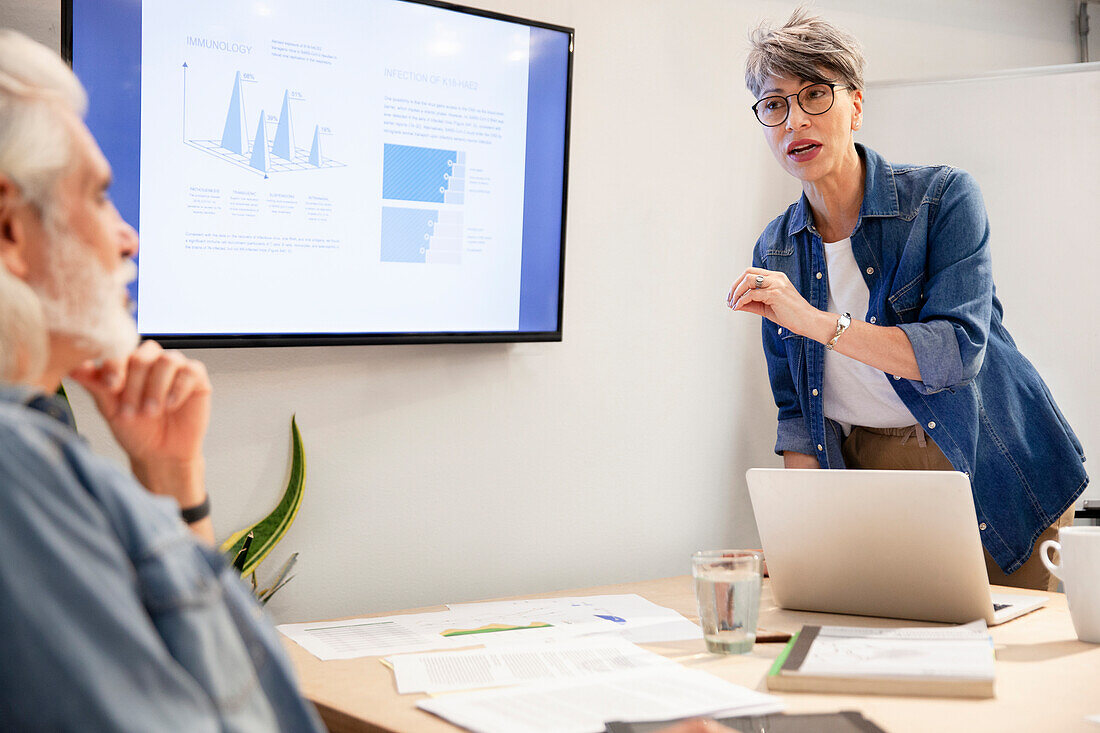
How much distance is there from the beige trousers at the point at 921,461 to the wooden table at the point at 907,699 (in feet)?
1.93

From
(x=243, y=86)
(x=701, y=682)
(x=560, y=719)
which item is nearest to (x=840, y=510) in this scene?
(x=701, y=682)

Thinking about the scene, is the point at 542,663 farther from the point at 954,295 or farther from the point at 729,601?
the point at 954,295

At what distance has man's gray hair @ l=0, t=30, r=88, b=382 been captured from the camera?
0.82 m

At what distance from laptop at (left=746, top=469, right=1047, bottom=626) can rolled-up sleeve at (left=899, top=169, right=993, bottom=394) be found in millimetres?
492

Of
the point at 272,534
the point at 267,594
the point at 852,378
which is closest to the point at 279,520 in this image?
the point at 272,534

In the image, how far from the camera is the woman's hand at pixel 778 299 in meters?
1.95

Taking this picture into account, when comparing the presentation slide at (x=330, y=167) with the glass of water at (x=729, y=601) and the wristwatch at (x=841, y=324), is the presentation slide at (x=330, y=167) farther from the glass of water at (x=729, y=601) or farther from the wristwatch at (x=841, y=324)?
the glass of water at (x=729, y=601)

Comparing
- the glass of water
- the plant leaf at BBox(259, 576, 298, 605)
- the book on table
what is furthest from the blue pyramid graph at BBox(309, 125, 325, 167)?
the book on table

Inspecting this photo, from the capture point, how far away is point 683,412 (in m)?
2.79

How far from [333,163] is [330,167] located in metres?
0.01

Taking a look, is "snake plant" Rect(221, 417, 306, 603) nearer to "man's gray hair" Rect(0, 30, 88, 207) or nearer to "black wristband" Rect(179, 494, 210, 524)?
"black wristband" Rect(179, 494, 210, 524)

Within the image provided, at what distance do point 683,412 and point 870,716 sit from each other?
1.66m

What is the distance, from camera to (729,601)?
144 centimetres

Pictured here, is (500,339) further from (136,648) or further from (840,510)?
(136,648)
